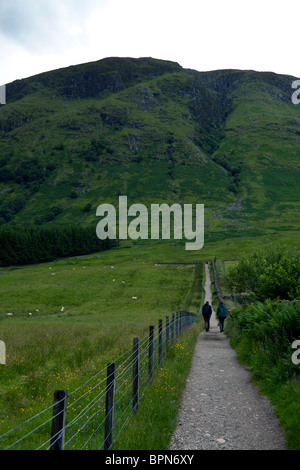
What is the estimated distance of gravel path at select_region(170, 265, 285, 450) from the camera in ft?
20.9

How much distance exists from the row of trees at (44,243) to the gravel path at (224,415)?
109 meters

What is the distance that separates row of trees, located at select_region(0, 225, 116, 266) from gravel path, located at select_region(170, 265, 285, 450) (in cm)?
10861

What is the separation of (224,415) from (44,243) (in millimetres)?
122056

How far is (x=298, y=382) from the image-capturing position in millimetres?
7824

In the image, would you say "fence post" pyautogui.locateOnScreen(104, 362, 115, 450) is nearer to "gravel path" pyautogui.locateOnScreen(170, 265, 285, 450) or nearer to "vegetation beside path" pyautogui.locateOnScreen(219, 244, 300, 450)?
"gravel path" pyautogui.locateOnScreen(170, 265, 285, 450)

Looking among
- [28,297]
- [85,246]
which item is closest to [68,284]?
[28,297]

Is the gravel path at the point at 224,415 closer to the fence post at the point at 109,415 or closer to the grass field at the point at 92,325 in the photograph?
the grass field at the point at 92,325

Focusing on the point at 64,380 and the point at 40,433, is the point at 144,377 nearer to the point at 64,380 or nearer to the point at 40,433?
the point at 64,380

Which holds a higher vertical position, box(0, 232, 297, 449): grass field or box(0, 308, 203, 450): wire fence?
box(0, 308, 203, 450): wire fence

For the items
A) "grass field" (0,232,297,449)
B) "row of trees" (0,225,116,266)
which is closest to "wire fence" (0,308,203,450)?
"grass field" (0,232,297,449)

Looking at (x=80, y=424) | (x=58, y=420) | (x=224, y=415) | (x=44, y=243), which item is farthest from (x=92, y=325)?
(x=44, y=243)

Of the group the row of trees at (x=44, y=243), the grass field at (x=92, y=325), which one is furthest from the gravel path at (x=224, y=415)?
the row of trees at (x=44, y=243)
